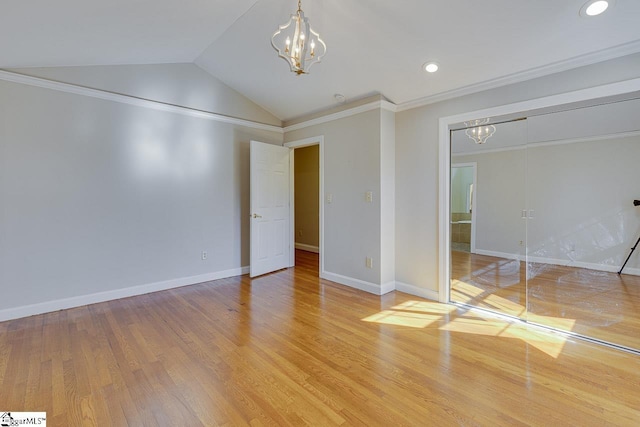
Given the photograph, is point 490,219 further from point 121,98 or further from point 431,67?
point 121,98

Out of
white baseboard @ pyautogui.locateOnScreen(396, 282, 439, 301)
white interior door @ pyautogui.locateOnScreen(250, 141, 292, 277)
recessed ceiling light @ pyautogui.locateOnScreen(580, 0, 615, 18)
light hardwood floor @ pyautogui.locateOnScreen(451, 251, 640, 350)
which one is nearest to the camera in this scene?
recessed ceiling light @ pyautogui.locateOnScreen(580, 0, 615, 18)

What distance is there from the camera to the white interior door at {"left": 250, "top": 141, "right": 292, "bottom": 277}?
4.43 m

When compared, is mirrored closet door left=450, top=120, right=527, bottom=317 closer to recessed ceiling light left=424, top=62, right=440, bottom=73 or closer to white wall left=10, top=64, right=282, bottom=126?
A: recessed ceiling light left=424, top=62, right=440, bottom=73

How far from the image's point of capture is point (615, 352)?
90.7 inches

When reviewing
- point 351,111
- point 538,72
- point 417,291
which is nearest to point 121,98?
point 351,111

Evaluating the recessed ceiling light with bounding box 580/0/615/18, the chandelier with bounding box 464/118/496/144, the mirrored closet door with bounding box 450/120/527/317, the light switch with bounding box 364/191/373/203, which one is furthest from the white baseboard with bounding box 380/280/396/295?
the recessed ceiling light with bounding box 580/0/615/18

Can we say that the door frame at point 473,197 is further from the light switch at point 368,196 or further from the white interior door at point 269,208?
the white interior door at point 269,208

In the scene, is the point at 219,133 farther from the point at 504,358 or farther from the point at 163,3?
the point at 504,358

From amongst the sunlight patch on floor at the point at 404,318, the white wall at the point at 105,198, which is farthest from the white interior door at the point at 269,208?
the sunlight patch on floor at the point at 404,318

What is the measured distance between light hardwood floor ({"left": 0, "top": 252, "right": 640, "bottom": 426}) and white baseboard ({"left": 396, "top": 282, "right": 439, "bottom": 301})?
9.9 inches

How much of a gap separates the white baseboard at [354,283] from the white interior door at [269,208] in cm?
93

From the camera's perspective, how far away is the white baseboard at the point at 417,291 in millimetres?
3453

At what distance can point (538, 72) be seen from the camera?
8.76 feet

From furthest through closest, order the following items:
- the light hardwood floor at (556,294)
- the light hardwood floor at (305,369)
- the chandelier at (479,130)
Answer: the chandelier at (479,130)
the light hardwood floor at (556,294)
the light hardwood floor at (305,369)
